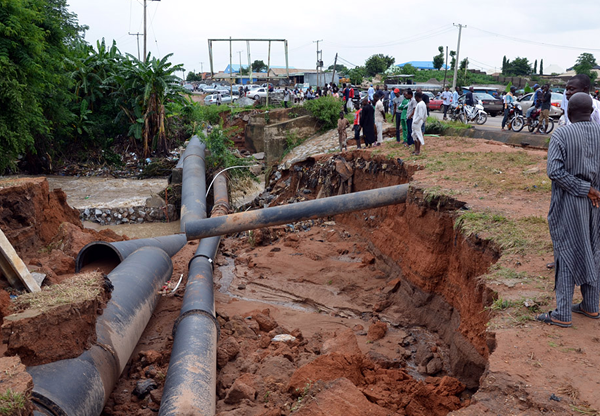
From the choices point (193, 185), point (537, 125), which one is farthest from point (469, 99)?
point (193, 185)

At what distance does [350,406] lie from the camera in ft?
12.3

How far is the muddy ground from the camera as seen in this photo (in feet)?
12.2

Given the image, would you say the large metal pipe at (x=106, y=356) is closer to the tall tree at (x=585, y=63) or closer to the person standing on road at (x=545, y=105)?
the person standing on road at (x=545, y=105)

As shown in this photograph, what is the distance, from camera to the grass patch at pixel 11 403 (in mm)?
3184

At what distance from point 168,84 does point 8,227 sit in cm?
1395

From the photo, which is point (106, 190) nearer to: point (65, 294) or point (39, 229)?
point (39, 229)

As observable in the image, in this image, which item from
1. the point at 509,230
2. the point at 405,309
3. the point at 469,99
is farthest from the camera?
the point at 469,99

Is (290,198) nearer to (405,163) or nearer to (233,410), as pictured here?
(405,163)

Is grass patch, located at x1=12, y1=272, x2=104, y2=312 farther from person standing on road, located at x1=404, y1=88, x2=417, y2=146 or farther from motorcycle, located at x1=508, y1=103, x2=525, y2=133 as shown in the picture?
motorcycle, located at x1=508, y1=103, x2=525, y2=133

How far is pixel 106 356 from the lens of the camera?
5.28 meters

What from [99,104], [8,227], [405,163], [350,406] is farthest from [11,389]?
[99,104]

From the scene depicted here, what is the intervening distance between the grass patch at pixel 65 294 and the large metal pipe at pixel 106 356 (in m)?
0.43

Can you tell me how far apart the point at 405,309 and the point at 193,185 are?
868 centimetres

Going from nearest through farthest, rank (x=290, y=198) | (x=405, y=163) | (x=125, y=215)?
(x=405, y=163) < (x=290, y=198) < (x=125, y=215)
